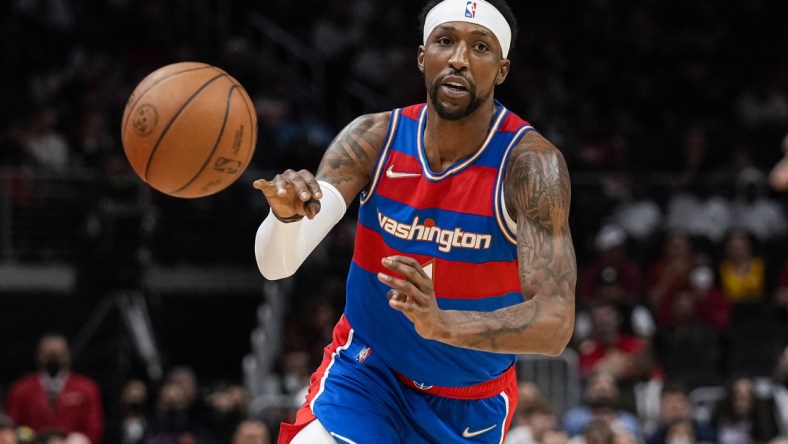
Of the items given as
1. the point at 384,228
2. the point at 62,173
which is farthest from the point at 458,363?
the point at 62,173

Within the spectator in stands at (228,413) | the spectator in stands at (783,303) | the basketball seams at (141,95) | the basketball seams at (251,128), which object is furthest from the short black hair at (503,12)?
the spectator in stands at (783,303)

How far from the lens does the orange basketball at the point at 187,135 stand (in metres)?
5.38

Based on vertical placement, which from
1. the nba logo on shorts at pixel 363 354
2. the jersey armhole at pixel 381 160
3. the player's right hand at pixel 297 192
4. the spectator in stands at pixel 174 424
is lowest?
the spectator in stands at pixel 174 424

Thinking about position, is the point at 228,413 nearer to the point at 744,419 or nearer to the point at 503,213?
the point at 744,419

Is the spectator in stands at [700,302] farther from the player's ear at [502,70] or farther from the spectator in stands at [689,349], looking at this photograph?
the player's ear at [502,70]

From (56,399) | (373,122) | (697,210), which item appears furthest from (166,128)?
(697,210)

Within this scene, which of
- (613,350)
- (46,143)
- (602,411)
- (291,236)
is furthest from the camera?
(46,143)

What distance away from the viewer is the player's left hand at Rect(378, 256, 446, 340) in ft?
14.0

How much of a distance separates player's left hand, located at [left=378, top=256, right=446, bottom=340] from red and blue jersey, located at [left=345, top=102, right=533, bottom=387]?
834 mm

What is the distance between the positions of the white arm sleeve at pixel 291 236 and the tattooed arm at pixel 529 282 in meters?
0.72

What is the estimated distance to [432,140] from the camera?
5.41 metres

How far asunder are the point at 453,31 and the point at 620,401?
7.24 m

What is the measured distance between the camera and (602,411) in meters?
11.1

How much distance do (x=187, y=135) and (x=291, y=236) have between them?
27.3 inches
